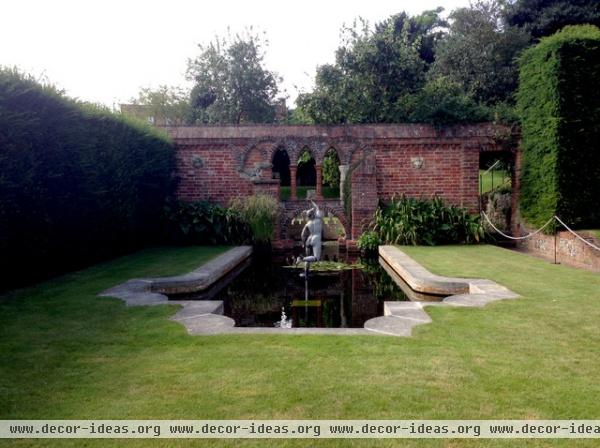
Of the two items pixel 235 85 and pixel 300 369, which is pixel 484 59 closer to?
pixel 235 85

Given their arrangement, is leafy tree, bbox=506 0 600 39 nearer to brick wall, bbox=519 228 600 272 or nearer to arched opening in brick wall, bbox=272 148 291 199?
arched opening in brick wall, bbox=272 148 291 199

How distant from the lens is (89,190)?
821 cm

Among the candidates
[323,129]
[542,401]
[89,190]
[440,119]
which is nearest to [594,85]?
[440,119]

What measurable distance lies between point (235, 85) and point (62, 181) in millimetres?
18645

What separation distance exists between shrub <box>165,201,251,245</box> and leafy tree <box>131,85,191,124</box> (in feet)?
58.5

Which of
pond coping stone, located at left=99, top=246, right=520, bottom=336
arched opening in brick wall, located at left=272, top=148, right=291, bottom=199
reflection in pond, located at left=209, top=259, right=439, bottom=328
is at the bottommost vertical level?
reflection in pond, located at left=209, top=259, right=439, bottom=328

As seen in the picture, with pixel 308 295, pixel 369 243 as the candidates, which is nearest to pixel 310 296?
pixel 308 295

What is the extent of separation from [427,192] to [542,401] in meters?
11.1

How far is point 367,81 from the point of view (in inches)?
706

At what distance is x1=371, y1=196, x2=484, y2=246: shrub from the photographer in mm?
11562

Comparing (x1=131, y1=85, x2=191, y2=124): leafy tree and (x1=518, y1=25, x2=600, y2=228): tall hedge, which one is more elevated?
(x1=131, y1=85, x2=191, y2=124): leafy tree

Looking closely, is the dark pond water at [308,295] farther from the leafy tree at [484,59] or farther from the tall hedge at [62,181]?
the leafy tree at [484,59]

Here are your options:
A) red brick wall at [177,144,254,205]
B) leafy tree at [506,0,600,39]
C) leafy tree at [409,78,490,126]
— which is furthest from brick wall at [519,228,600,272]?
leafy tree at [506,0,600,39]

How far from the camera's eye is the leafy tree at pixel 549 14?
863 inches
